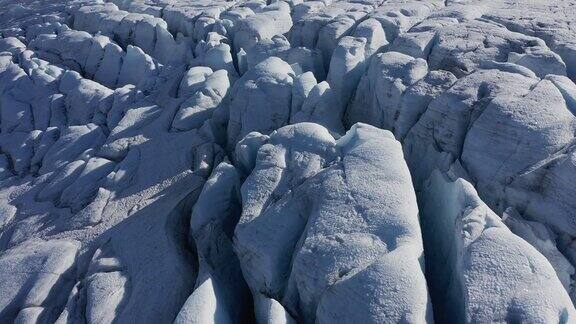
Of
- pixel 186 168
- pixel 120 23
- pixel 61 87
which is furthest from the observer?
pixel 120 23

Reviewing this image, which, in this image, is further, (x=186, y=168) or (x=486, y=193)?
(x=186, y=168)

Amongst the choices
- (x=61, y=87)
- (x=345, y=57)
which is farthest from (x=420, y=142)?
(x=61, y=87)

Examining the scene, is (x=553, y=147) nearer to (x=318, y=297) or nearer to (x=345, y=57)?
(x=318, y=297)

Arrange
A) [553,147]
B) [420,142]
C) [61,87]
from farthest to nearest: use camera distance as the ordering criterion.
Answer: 1. [61,87]
2. [420,142]
3. [553,147]

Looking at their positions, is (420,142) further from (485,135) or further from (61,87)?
(61,87)

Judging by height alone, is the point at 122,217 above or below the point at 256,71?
below

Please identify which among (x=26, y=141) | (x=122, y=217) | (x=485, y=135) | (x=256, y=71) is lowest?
(x=26, y=141)

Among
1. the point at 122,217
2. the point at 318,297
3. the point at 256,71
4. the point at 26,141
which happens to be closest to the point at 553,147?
the point at 318,297
